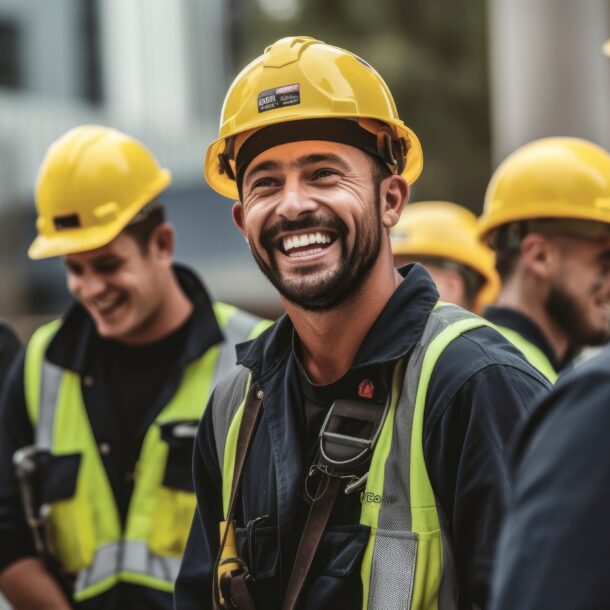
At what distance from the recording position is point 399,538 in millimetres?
2385

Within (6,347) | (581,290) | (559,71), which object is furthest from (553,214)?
(559,71)

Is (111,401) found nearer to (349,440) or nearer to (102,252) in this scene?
(102,252)

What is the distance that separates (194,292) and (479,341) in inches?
83.7

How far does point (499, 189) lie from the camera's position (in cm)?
449

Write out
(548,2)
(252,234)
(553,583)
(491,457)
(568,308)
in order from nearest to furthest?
(553,583), (491,457), (252,234), (568,308), (548,2)

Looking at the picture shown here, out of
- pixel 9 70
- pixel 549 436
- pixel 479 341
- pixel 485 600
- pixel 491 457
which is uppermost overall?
pixel 549 436

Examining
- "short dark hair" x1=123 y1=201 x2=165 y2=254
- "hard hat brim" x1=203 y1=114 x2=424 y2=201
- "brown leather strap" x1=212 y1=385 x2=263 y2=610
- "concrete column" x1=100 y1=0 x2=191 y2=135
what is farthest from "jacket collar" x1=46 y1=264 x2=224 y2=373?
"concrete column" x1=100 y1=0 x2=191 y2=135

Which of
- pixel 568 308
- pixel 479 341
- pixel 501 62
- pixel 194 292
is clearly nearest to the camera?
pixel 479 341

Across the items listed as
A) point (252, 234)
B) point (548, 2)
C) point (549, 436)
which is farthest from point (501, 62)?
point (549, 436)

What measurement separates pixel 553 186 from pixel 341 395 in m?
1.97

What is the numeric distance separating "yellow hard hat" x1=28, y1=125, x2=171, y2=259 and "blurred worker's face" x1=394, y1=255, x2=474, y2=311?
59.5 inches

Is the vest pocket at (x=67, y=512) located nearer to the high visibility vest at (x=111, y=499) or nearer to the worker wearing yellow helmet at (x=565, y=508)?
the high visibility vest at (x=111, y=499)

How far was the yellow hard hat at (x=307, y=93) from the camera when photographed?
2760 mm

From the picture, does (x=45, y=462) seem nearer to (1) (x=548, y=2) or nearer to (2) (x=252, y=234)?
(2) (x=252, y=234)
